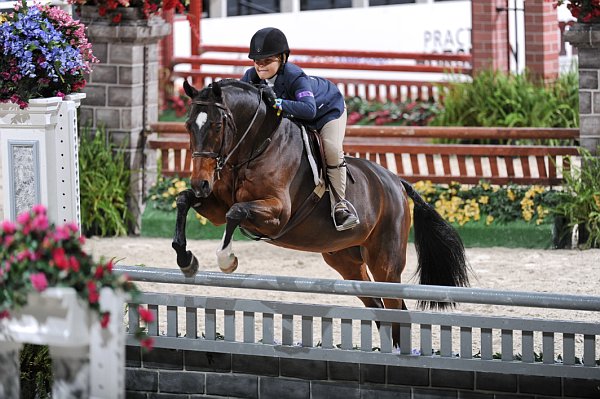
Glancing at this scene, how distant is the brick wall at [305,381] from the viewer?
5.38 meters

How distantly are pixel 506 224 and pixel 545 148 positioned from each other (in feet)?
2.17

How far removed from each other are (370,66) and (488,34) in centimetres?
146

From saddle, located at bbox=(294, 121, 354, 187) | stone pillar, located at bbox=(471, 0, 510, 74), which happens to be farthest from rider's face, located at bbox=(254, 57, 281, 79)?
stone pillar, located at bbox=(471, 0, 510, 74)

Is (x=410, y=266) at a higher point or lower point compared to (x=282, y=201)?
lower

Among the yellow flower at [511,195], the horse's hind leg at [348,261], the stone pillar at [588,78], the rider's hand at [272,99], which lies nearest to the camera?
the rider's hand at [272,99]

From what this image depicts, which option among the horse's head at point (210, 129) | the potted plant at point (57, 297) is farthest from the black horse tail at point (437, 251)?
the potted plant at point (57, 297)

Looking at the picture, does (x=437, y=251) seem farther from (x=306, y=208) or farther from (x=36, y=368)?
(x=36, y=368)

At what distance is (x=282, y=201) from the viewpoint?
6.16m

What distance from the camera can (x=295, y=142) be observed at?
643cm

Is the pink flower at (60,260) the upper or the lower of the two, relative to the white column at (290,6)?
lower

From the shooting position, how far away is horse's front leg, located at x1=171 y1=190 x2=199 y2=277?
5699mm

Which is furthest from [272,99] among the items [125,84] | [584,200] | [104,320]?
[125,84]

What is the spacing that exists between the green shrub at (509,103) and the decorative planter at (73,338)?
8.85m

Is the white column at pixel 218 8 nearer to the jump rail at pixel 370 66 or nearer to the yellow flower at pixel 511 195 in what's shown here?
the jump rail at pixel 370 66
